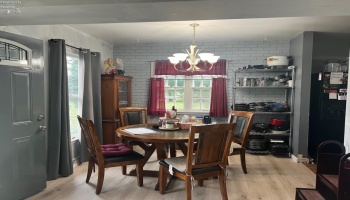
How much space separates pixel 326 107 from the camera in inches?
152

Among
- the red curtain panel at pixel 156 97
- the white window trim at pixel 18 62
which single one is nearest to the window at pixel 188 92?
the red curtain panel at pixel 156 97

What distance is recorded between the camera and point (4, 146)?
2295mm

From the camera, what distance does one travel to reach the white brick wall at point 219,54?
464 cm

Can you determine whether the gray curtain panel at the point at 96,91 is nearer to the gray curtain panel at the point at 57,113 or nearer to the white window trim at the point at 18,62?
the gray curtain panel at the point at 57,113

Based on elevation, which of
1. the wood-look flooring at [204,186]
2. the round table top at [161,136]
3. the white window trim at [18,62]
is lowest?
the wood-look flooring at [204,186]

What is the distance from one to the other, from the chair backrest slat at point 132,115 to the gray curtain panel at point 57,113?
0.85 m

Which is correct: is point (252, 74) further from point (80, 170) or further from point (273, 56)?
point (80, 170)

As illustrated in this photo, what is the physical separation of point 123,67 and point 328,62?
3945mm

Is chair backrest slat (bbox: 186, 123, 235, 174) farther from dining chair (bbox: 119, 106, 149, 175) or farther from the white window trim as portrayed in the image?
the white window trim

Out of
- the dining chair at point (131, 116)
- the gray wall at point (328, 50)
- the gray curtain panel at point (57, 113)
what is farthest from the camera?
the gray wall at point (328, 50)

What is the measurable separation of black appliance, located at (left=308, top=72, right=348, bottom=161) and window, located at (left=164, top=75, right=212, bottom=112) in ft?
6.19

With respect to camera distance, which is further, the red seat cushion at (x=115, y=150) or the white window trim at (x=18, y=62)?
the red seat cushion at (x=115, y=150)

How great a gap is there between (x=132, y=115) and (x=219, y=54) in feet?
7.12

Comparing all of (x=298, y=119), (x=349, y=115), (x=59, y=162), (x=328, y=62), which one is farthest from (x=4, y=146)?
(x=328, y=62)
